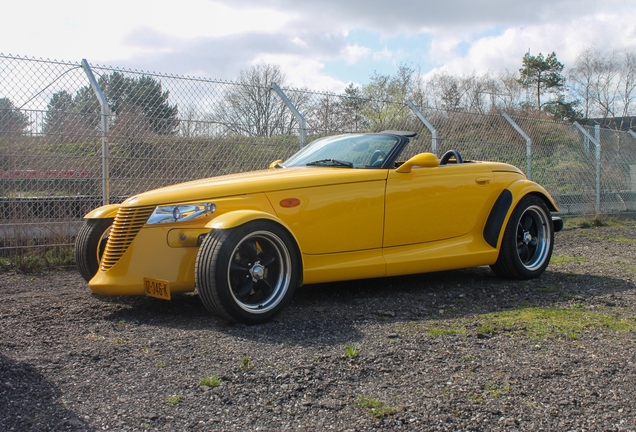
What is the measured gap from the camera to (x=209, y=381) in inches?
120

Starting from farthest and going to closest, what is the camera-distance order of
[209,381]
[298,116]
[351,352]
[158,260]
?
1. [298,116]
2. [158,260]
3. [351,352]
4. [209,381]

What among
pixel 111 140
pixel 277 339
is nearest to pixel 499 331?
pixel 277 339

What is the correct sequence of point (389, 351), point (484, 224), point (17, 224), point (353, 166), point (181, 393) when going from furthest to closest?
point (17, 224) → point (484, 224) → point (353, 166) → point (389, 351) → point (181, 393)

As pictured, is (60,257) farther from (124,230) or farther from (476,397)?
(476,397)

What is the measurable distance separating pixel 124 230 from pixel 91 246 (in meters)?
0.99

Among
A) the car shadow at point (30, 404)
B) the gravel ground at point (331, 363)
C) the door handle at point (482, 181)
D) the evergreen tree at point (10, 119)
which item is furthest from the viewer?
the evergreen tree at point (10, 119)

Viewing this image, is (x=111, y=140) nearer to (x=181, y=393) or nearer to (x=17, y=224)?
(x=17, y=224)

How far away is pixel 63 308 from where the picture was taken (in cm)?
476

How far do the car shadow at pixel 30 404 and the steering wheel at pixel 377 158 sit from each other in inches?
122

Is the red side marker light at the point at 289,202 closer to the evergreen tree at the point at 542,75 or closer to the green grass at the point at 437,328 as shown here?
the green grass at the point at 437,328

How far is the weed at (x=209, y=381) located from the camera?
9.87 ft

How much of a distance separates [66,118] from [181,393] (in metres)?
4.99

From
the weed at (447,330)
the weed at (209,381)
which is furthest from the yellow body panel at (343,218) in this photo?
the weed at (209,381)

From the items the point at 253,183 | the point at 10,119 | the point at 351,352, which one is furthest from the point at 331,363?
the point at 10,119
